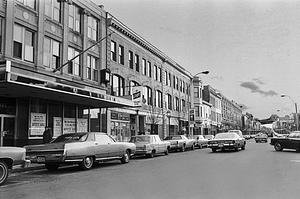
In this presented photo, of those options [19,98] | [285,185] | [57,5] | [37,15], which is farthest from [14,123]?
[285,185]

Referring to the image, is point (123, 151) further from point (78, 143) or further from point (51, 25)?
point (51, 25)

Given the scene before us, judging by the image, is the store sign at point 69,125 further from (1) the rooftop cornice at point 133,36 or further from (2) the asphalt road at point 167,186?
(2) the asphalt road at point 167,186

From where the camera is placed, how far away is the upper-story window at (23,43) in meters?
20.4

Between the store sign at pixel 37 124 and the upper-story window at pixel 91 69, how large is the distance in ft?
21.6

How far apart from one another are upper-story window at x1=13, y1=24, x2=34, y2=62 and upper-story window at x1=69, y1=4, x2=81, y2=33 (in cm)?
490

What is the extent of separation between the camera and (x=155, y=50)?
41.9 m

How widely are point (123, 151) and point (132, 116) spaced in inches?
688

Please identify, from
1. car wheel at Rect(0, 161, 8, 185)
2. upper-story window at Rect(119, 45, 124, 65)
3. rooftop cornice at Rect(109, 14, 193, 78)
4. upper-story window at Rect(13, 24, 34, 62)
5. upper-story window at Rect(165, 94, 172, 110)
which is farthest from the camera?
upper-story window at Rect(165, 94, 172, 110)

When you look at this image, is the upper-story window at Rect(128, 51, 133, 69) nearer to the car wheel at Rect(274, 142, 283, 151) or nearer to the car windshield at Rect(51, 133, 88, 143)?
the car wheel at Rect(274, 142, 283, 151)

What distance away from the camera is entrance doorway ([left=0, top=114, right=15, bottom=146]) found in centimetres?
1948

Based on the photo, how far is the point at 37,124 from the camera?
21797 millimetres

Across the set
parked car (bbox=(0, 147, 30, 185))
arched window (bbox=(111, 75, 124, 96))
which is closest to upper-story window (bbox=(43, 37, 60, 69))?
arched window (bbox=(111, 75, 124, 96))

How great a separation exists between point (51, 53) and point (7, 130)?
603cm

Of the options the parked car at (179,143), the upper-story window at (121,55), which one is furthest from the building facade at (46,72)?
the parked car at (179,143)
